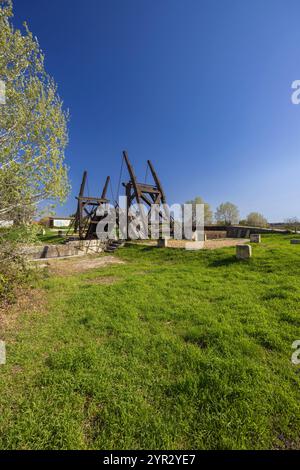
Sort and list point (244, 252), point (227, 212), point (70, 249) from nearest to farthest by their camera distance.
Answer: point (244, 252) < point (70, 249) < point (227, 212)

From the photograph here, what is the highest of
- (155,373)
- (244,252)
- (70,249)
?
(244,252)

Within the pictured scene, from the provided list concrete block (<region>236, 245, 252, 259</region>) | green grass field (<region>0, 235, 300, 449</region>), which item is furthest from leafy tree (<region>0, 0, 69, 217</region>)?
concrete block (<region>236, 245, 252, 259</region>)

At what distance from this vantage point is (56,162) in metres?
4.71

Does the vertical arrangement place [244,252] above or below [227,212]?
below

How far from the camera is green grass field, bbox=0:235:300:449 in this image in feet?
6.26

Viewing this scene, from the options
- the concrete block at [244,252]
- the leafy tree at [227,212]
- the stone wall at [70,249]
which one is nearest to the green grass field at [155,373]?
the concrete block at [244,252]

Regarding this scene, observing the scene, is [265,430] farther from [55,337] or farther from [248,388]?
[55,337]

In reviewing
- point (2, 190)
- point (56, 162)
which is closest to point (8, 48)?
point (56, 162)

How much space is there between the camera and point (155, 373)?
8.65 feet

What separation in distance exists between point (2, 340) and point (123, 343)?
2.17 metres

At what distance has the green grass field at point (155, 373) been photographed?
75.2 inches

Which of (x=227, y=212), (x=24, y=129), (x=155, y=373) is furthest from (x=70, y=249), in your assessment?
(x=227, y=212)

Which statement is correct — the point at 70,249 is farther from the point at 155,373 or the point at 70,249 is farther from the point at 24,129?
the point at 155,373

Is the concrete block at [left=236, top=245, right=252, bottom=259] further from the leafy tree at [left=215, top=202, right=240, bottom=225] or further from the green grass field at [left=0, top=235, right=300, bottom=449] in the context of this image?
the leafy tree at [left=215, top=202, right=240, bottom=225]
